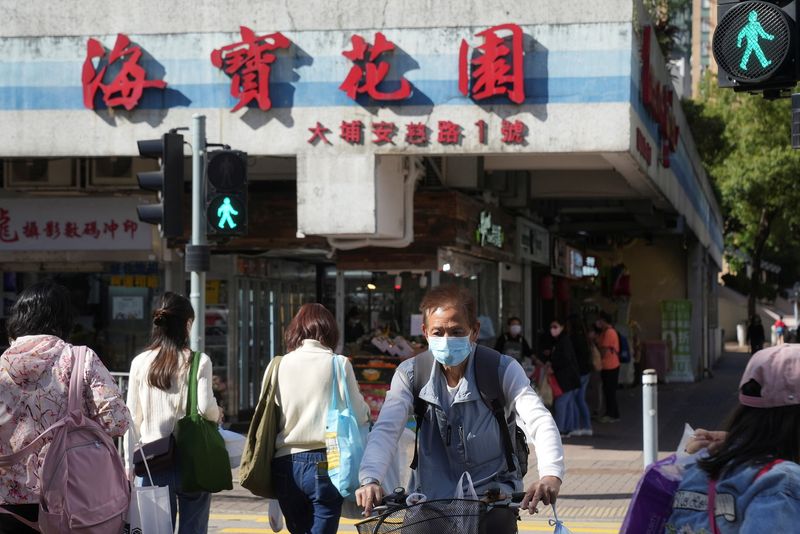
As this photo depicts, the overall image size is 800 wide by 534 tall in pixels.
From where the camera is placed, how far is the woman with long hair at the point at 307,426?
20.9ft

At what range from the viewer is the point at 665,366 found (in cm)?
2736

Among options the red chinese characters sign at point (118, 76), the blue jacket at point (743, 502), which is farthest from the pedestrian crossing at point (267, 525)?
the blue jacket at point (743, 502)

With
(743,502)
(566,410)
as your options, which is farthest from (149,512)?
(566,410)

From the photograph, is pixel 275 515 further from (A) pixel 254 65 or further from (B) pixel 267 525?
(A) pixel 254 65

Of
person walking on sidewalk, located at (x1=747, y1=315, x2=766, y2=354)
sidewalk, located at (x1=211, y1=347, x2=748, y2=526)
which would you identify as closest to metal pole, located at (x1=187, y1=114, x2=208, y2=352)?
sidewalk, located at (x1=211, y1=347, x2=748, y2=526)

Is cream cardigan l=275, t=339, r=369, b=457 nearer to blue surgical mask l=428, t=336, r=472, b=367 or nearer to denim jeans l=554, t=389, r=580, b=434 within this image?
blue surgical mask l=428, t=336, r=472, b=367

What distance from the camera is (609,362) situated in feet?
61.2

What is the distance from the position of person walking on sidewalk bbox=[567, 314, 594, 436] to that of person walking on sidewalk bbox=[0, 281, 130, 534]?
12.2m

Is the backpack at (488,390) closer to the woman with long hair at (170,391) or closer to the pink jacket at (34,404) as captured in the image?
the pink jacket at (34,404)

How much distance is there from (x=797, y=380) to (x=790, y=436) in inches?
5.7

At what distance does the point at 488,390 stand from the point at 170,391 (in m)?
2.54

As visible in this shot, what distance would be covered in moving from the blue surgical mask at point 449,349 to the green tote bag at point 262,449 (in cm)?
201

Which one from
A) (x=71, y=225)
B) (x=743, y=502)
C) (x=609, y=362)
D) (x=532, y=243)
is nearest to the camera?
(x=743, y=502)

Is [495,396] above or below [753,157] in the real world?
below
